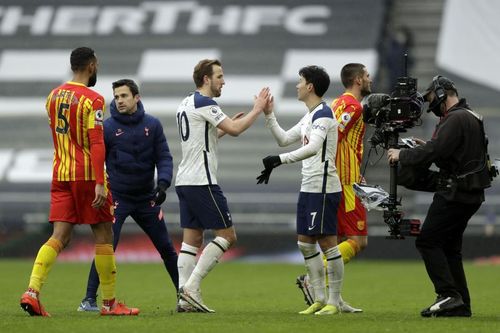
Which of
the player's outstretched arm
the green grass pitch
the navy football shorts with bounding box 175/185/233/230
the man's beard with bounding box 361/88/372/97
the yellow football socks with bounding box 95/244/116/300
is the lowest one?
the green grass pitch

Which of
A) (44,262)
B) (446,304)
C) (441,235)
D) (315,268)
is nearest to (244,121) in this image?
(315,268)

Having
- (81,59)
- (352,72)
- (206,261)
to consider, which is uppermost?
(352,72)

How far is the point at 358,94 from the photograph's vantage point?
36.1 feet

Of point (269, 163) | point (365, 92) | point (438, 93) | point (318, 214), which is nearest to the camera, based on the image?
point (269, 163)

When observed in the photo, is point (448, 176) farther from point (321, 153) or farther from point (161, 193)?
point (161, 193)

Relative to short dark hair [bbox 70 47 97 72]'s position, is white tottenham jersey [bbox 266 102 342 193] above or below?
below

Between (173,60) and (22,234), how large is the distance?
22.6 ft

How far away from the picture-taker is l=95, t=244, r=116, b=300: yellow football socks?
32.0 feet

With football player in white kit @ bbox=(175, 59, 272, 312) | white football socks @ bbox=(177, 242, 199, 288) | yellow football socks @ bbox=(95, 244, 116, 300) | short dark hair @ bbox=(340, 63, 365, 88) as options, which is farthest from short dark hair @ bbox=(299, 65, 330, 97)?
yellow football socks @ bbox=(95, 244, 116, 300)

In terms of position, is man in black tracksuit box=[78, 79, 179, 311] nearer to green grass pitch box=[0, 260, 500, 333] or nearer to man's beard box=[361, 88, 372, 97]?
green grass pitch box=[0, 260, 500, 333]

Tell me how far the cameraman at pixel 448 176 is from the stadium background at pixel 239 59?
1326 cm

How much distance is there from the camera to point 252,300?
12672 mm

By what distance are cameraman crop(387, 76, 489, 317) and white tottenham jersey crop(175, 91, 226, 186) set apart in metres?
1.59

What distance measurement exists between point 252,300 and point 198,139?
3.01 metres
